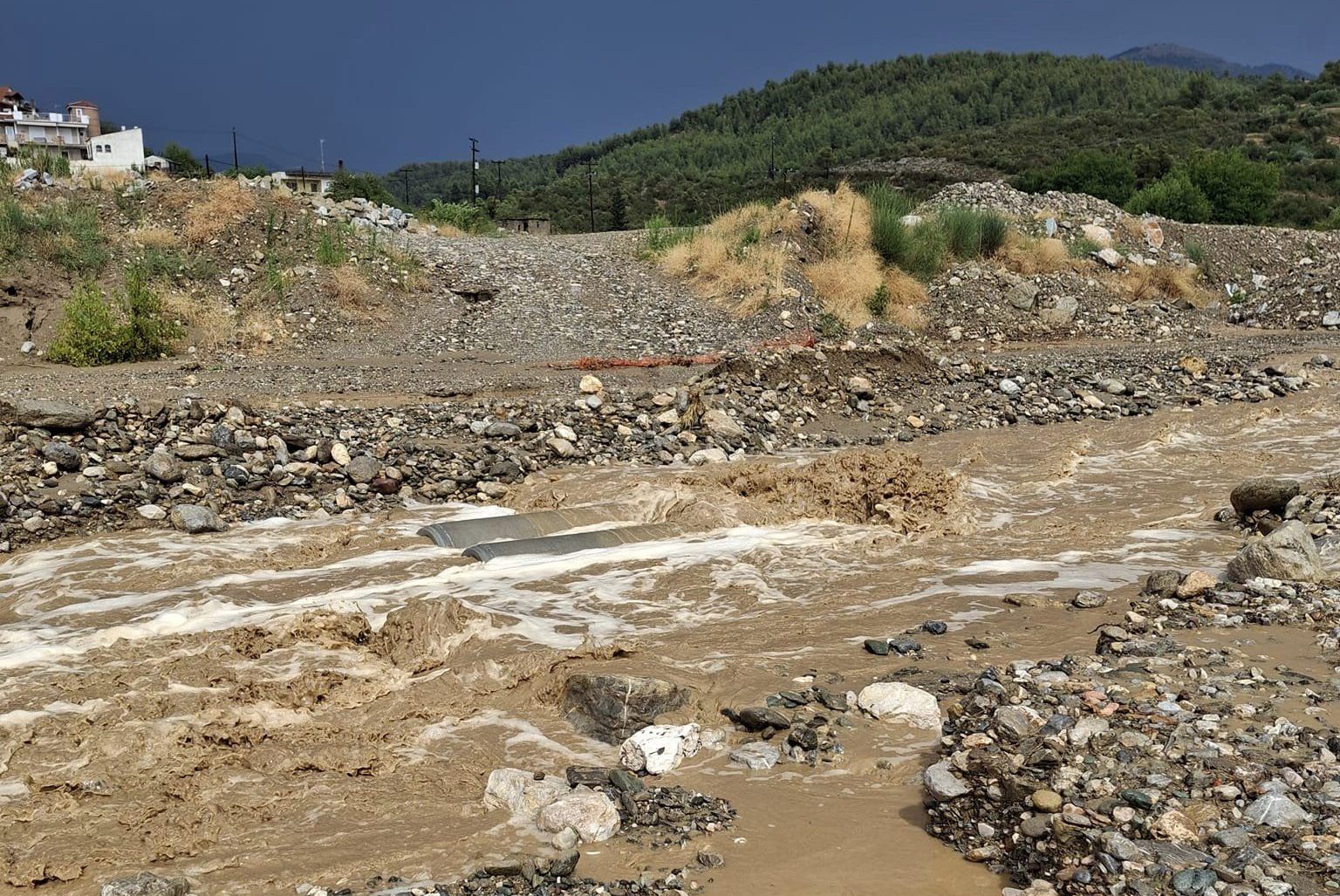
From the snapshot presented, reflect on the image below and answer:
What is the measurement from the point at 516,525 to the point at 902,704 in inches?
146

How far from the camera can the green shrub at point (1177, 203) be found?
22.2 meters

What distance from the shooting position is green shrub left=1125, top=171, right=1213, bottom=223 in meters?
22.2

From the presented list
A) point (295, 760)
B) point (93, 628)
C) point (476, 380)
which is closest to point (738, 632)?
point (295, 760)

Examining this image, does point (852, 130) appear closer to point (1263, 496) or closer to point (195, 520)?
point (1263, 496)

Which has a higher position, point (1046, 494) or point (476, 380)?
point (476, 380)

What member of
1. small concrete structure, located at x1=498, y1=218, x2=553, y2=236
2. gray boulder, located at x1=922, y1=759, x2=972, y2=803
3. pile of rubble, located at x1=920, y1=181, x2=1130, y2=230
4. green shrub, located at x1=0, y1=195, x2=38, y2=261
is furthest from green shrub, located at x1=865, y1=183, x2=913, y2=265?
small concrete structure, located at x1=498, y1=218, x2=553, y2=236

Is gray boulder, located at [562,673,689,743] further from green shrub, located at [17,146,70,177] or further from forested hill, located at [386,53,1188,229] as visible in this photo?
forested hill, located at [386,53,1188,229]

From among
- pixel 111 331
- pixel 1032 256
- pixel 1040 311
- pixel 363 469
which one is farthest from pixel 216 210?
pixel 1032 256

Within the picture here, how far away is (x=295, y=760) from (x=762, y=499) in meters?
4.42

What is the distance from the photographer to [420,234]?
18469 millimetres

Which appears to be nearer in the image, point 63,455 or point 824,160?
point 63,455

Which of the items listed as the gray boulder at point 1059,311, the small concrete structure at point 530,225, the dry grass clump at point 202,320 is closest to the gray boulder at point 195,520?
the dry grass clump at point 202,320

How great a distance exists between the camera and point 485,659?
4.91 metres

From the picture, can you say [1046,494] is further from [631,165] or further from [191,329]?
[631,165]
